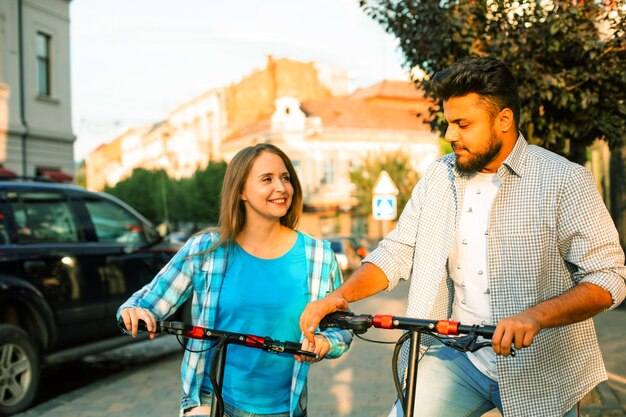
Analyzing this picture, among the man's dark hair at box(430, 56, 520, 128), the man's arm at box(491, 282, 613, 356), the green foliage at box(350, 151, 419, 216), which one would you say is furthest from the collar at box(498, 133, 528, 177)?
the green foliage at box(350, 151, 419, 216)

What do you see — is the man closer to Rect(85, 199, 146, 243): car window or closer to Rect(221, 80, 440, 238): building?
Rect(85, 199, 146, 243): car window

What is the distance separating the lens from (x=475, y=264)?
3.12 metres

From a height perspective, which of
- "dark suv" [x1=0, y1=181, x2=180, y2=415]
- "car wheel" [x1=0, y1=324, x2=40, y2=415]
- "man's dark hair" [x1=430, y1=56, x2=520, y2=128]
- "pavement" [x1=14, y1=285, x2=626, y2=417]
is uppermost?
"man's dark hair" [x1=430, y1=56, x2=520, y2=128]

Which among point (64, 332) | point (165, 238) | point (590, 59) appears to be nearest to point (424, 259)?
point (590, 59)

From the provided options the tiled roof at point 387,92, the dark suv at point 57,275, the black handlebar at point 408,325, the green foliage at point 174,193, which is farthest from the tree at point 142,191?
the black handlebar at point 408,325

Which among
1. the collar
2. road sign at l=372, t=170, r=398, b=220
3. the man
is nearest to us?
the man

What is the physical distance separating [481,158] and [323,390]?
5319mm

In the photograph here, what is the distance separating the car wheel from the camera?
23.0 feet

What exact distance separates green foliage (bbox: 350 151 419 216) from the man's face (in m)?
48.4

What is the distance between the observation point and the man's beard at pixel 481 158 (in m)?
3.06

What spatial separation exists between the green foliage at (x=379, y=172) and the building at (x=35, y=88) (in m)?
28.3

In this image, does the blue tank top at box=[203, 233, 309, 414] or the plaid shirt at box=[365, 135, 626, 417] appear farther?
the blue tank top at box=[203, 233, 309, 414]

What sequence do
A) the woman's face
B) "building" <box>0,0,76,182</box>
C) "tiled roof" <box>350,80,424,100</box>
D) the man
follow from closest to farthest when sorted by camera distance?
1. the man
2. the woman's face
3. "building" <box>0,0,76,182</box>
4. "tiled roof" <box>350,80,424,100</box>

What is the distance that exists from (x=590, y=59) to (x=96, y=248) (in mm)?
5057
